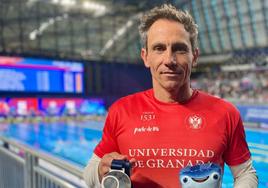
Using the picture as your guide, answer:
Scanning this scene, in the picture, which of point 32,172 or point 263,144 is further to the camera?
point 263,144

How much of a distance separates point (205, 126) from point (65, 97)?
26.9 metres

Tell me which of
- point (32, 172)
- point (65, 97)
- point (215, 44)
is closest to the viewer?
point (32, 172)

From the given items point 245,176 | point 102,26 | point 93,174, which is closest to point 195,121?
point 245,176

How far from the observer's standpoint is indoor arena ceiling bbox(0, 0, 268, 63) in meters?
33.1

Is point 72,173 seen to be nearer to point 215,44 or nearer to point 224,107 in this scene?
point 224,107

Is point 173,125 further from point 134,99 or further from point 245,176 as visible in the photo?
point 245,176

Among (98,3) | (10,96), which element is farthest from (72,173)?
(98,3)

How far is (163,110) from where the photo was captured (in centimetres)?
185

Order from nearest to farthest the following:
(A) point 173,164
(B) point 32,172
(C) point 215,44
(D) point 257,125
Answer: (A) point 173,164, (B) point 32,172, (D) point 257,125, (C) point 215,44

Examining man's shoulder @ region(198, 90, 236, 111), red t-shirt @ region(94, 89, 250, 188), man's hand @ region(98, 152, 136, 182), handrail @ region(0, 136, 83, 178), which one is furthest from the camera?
handrail @ region(0, 136, 83, 178)

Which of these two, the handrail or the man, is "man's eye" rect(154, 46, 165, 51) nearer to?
the man

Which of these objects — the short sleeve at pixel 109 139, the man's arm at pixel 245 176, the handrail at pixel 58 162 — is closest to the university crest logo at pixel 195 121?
the man's arm at pixel 245 176

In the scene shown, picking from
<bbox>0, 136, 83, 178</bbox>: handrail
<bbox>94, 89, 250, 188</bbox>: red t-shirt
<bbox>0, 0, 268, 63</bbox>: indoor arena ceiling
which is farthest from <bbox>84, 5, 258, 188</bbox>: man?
<bbox>0, 0, 268, 63</bbox>: indoor arena ceiling

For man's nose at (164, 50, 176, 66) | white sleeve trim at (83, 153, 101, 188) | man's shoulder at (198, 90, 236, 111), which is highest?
man's nose at (164, 50, 176, 66)
